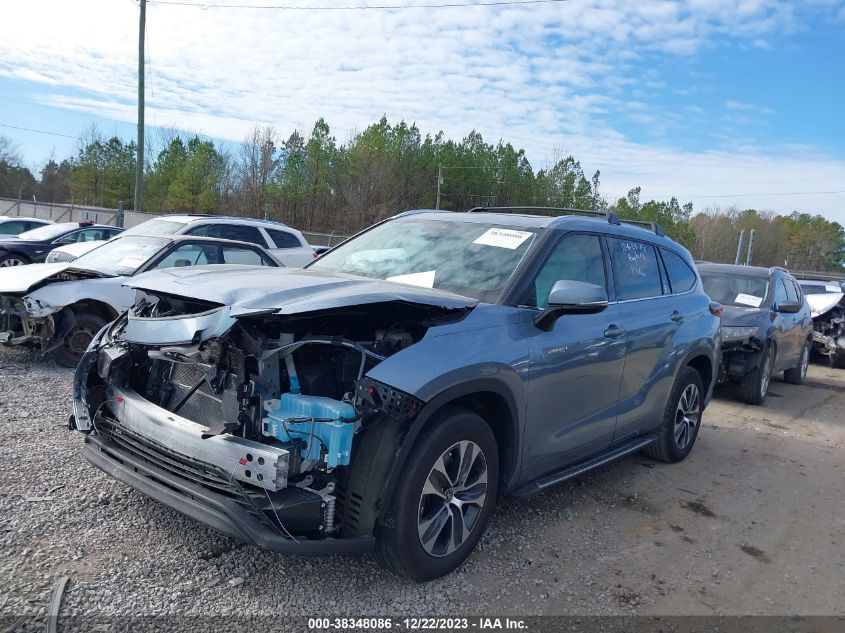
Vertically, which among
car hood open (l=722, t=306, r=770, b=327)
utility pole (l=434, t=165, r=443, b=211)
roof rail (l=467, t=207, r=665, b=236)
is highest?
utility pole (l=434, t=165, r=443, b=211)

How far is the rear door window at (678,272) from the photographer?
5496 mm

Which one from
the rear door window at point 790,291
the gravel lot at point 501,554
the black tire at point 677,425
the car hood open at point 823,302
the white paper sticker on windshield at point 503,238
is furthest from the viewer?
the car hood open at point 823,302

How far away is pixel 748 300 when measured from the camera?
9086 mm

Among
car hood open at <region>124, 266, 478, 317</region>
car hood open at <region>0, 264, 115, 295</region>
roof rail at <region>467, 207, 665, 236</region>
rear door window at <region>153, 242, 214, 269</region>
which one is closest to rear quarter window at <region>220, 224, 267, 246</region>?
rear door window at <region>153, 242, 214, 269</region>

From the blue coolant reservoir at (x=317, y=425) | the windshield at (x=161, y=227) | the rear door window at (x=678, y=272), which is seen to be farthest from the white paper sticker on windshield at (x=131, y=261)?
the rear door window at (x=678, y=272)

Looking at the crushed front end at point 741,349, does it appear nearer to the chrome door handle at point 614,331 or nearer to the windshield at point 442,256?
the chrome door handle at point 614,331

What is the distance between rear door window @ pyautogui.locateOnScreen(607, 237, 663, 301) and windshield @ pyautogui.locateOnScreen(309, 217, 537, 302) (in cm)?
92

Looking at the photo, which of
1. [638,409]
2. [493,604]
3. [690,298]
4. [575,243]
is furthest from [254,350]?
[690,298]

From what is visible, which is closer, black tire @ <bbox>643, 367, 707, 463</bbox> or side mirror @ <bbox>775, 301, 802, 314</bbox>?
black tire @ <bbox>643, 367, 707, 463</bbox>

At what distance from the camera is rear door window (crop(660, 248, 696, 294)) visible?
216 inches

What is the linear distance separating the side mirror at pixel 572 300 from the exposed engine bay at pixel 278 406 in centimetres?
58

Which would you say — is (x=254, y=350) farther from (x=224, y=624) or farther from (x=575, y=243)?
(x=575, y=243)

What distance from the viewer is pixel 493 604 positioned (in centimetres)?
319

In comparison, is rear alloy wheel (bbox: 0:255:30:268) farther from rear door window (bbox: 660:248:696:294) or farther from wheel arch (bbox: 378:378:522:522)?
wheel arch (bbox: 378:378:522:522)
